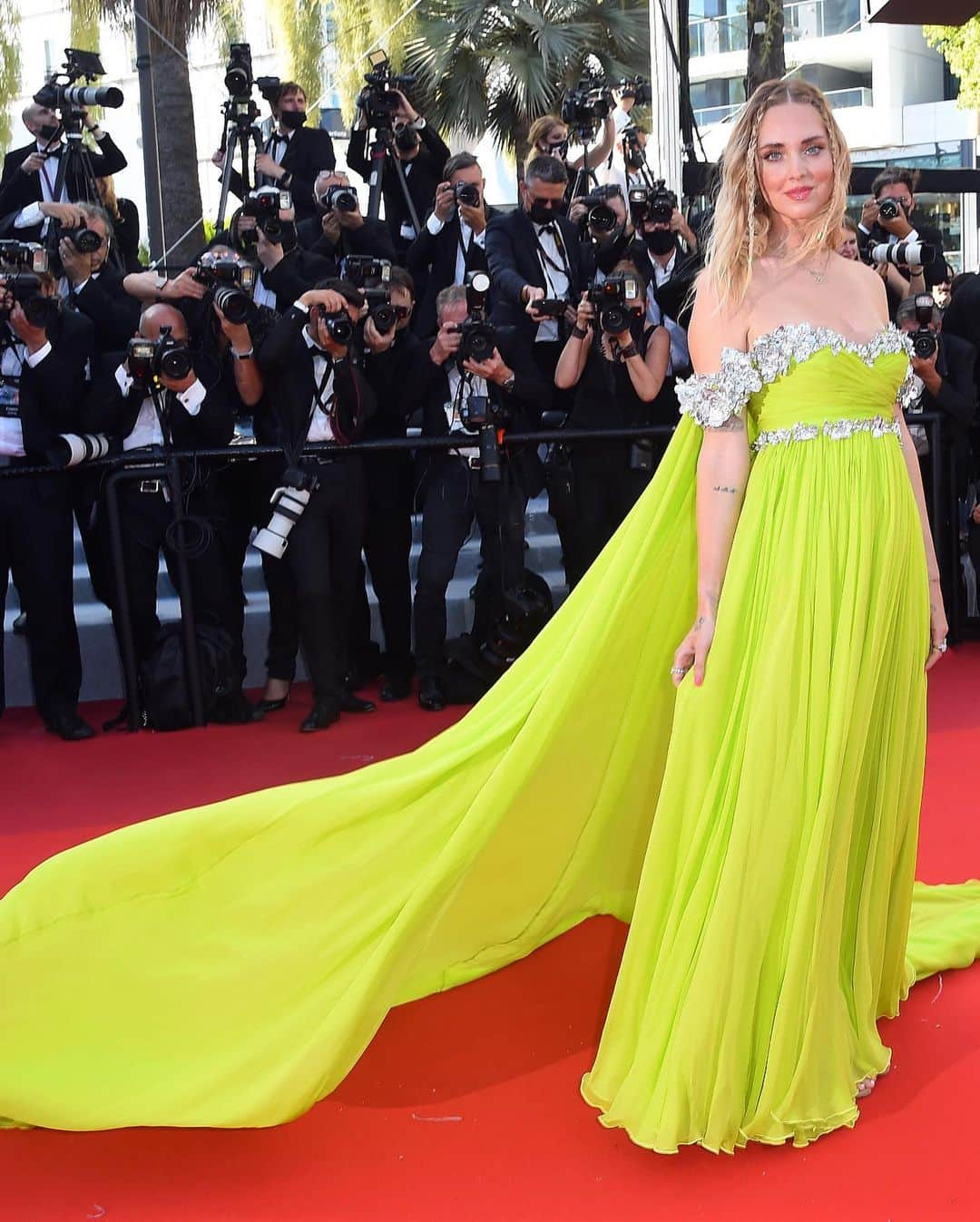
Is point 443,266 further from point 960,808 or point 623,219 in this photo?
point 960,808

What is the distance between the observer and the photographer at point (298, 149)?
22.8ft

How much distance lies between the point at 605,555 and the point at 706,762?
0.47 m

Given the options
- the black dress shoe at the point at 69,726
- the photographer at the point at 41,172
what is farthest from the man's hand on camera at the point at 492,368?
the photographer at the point at 41,172

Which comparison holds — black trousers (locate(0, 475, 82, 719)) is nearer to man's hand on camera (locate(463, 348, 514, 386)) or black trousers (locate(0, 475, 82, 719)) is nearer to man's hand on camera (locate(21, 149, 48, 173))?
man's hand on camera (locate(463, 348, 514, 386))

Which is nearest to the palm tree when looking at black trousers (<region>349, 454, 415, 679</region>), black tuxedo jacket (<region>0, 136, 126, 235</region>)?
black tuxedo jacket (<region>0, 136, 126, 235</region>)

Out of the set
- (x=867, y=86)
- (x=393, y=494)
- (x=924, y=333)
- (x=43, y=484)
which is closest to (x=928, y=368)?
(x=924, y=333)

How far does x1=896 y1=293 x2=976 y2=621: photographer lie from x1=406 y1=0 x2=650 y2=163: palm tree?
16.9ft

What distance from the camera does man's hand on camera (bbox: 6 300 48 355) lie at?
16.5ft

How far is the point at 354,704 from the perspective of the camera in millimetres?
5438

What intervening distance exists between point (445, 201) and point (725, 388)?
405cm

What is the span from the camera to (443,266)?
20.2 ft

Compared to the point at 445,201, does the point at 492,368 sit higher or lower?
lower

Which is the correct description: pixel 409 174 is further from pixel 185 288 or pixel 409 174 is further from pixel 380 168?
pixel 185 288

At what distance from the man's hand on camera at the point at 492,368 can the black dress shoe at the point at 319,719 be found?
4.50 feet
